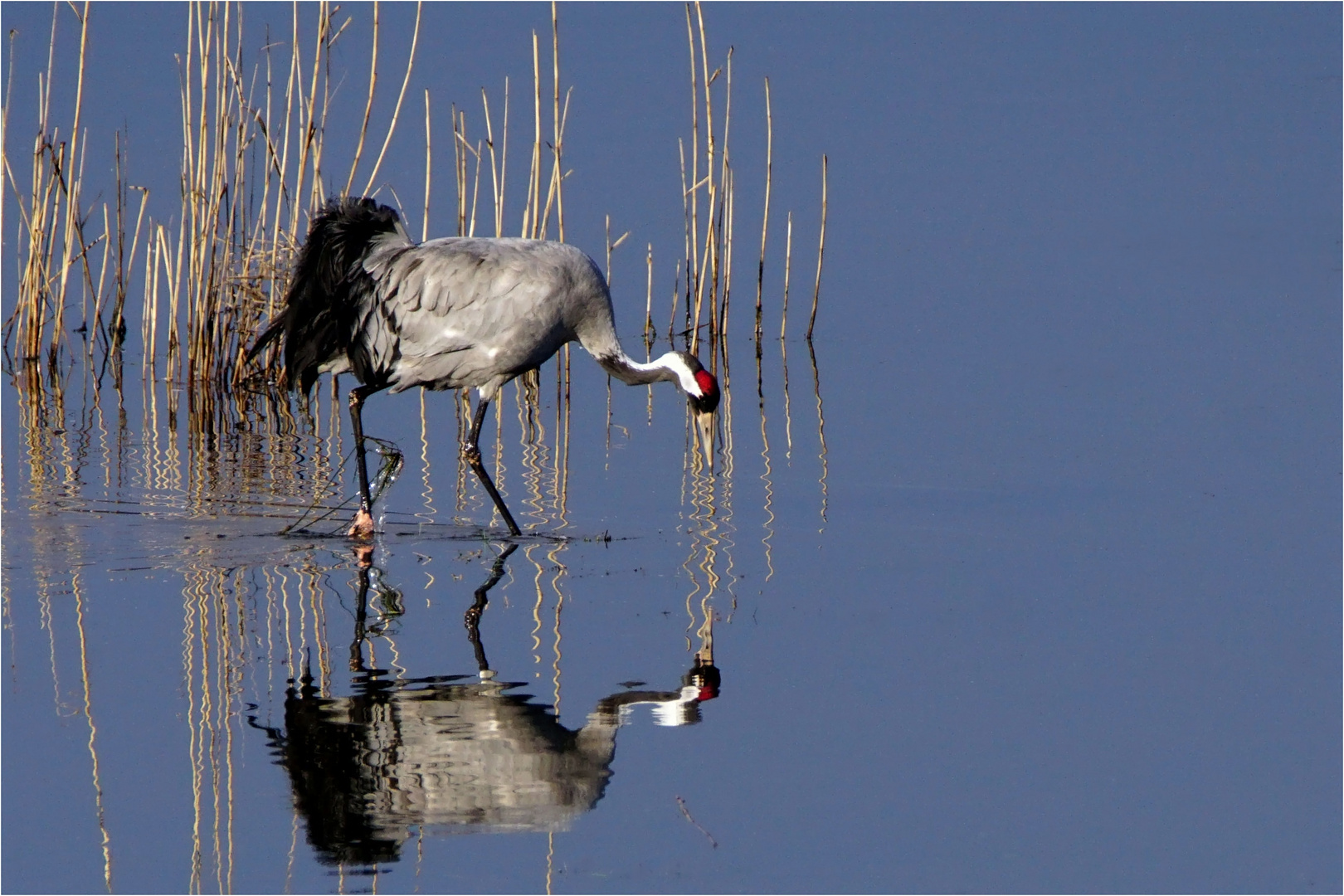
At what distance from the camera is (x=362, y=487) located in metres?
7.48

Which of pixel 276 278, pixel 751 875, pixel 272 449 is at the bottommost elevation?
pixel 751 875

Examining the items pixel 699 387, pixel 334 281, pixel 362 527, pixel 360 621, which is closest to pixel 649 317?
pixel 699 387

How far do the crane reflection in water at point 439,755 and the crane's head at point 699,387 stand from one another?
102 inches

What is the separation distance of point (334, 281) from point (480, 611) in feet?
7.52

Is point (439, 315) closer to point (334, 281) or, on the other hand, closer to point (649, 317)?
point (334, 281)

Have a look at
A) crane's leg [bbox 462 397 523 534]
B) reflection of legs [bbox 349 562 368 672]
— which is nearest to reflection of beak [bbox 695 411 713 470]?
crane's leg [bbox 462 397 523 534]

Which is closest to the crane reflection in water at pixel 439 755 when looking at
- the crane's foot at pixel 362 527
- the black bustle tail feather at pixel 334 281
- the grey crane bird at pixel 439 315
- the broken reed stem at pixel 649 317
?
the crane's foot at pixel 362 527

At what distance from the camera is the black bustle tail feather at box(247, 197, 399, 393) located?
7.66 metres

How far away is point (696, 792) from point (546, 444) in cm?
573

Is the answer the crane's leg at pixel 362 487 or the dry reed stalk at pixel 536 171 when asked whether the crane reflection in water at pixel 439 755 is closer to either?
the crane's leg at pixel 362 487

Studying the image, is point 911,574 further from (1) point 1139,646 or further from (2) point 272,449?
(2) point 272,449

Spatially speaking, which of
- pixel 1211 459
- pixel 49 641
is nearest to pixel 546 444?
pixel 1211 459

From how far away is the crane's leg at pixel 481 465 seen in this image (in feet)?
24.1

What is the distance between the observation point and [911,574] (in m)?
6.63
